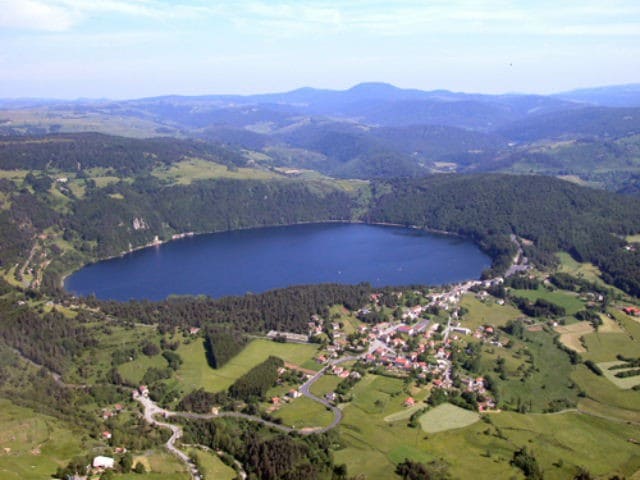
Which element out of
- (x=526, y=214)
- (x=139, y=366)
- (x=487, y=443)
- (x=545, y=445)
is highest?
(x=526, y=214)

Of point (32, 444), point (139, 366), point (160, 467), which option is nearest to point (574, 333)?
point (139, 366)

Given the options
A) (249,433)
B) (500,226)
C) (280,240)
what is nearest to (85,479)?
(249,433)

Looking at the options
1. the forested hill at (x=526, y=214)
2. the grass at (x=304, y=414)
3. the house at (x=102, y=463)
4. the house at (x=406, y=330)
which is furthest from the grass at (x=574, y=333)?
the house at (x=102, y=463)

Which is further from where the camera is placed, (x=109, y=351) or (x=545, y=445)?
(x=109, y=351)

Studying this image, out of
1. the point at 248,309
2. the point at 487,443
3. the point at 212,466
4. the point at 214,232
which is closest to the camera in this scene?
the point at 212,466

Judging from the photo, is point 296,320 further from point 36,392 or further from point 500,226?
point 500,226

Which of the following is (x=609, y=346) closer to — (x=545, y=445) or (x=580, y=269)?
(x=545, y=445)

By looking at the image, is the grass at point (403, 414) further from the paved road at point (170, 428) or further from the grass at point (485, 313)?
the grass at point (485, 313)
